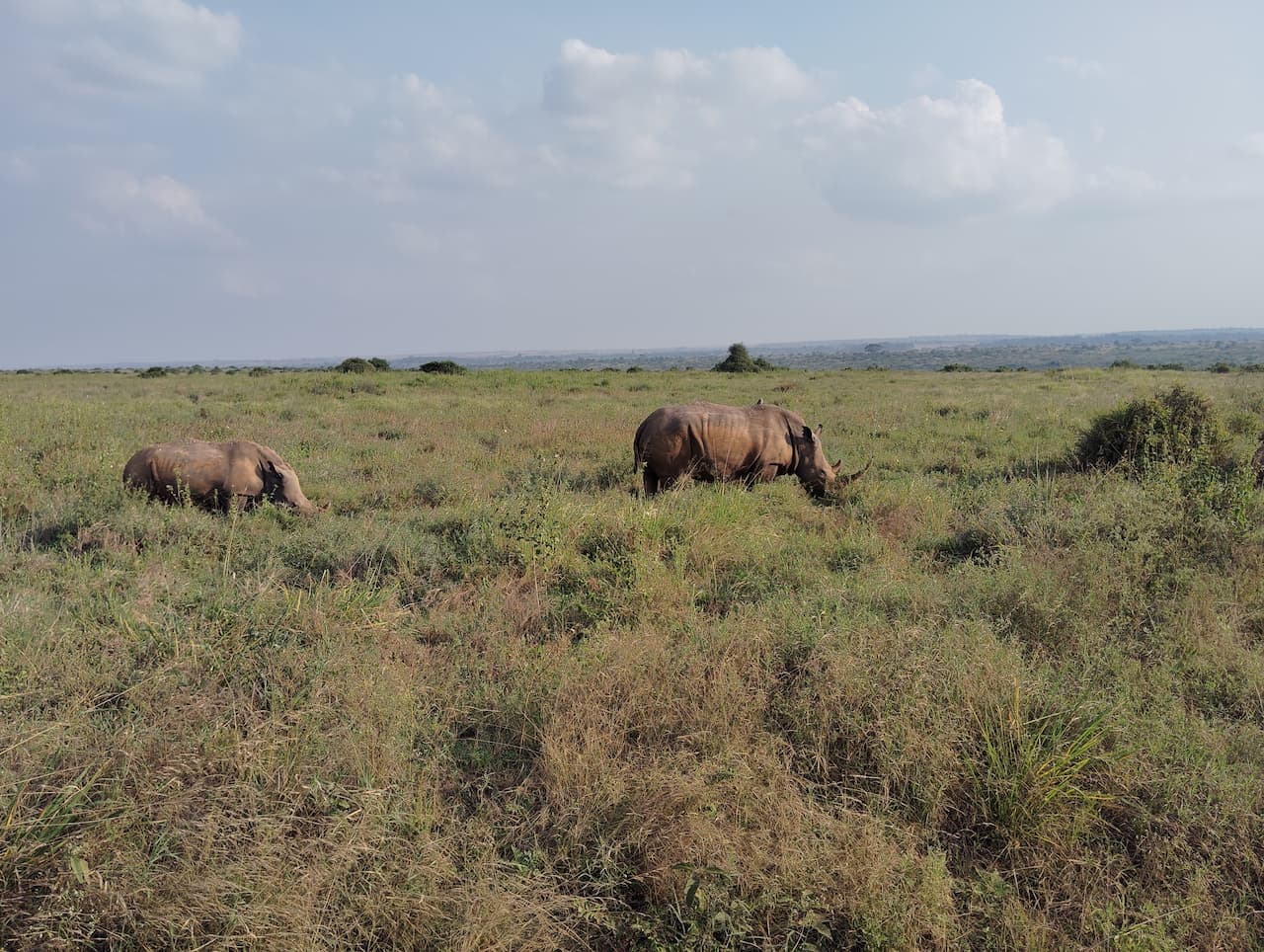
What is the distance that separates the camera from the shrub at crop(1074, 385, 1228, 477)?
8930mm

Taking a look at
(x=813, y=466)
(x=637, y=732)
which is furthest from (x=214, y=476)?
(x=813, y=466)

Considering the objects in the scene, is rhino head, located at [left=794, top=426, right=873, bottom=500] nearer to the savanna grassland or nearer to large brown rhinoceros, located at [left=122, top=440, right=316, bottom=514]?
the savanna grassland

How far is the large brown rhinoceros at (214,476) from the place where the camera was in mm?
7484

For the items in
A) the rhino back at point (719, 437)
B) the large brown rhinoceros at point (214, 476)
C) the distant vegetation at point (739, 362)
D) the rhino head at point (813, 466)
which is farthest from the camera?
the distant vegetation at point (739, 362)

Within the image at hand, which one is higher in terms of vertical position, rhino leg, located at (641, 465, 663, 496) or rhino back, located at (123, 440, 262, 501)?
rhino back, located at (123, 440, 262, 501)

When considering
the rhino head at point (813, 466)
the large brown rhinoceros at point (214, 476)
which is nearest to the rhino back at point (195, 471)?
the large brown rhinoceros at point (214, 476)

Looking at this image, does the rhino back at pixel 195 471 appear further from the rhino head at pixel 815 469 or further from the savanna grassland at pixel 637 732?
the rhino head at pixel 815 469

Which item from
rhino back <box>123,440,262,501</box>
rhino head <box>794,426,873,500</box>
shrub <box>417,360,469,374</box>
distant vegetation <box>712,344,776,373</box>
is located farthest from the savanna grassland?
distant vegetation <box>712,344,776,373</box>

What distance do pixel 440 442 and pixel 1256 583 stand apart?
1085 centimetres

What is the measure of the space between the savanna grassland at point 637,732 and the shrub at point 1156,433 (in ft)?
10.6

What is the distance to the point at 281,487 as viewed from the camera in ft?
25.4

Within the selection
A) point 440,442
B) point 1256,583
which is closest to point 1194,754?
point 1256,583

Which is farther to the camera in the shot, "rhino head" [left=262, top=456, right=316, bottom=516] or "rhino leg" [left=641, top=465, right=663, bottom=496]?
"rhino leg" [left=641, top=465, right=663, bottom=496]

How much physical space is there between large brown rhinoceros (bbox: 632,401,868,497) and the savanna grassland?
210cm
